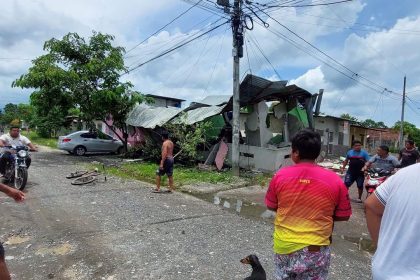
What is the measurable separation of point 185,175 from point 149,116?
20.3ft

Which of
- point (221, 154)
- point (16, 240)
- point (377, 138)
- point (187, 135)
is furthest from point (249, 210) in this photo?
point (377, 138)

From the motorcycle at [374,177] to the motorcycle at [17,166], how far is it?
7691 millimetres

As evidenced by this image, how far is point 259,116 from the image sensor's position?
16.2m

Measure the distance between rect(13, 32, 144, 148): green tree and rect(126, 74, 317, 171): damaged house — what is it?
5.97 ft

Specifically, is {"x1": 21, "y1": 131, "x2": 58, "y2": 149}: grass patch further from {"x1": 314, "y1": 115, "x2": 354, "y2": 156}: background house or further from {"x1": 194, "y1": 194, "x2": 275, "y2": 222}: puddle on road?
{"x1": 194, "y1": 194, "x2": 275, "y2": 222}: puddle on road

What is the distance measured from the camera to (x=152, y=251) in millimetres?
5270

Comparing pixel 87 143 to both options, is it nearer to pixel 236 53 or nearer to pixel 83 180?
pixel 83 180

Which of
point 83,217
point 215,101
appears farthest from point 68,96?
point 83,217

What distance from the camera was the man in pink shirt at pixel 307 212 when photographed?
2633 millimetres

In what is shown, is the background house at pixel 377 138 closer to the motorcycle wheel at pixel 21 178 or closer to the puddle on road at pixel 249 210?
the puddle on road at pixel 249 210

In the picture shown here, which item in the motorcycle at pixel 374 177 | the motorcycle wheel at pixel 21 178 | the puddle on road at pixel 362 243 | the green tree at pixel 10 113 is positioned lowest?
the puddle on road at pixel 362 243

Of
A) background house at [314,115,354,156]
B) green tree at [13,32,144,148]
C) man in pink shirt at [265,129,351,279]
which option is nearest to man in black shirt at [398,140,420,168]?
man in pink shirt at [265,129,351,279]

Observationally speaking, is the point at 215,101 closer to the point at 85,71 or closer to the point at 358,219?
the point at 85,71

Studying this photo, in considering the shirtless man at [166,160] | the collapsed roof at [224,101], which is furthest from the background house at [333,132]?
the shirtless man at [166,160]
